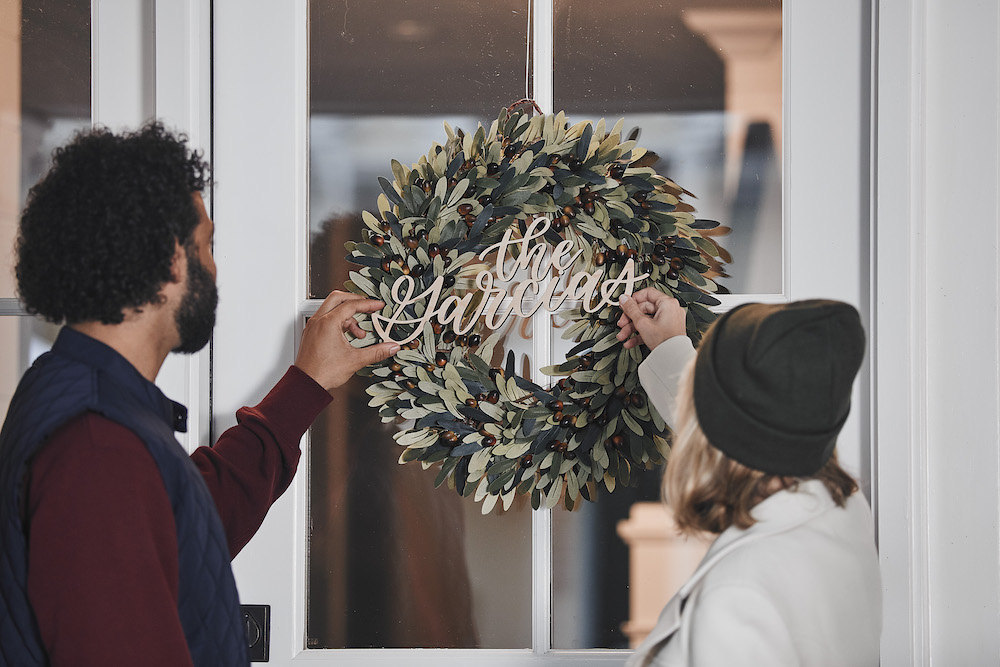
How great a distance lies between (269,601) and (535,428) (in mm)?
496

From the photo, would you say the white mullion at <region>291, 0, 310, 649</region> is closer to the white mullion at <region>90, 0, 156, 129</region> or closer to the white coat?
the white mullion at <region>90, 0, 156, 129</region>

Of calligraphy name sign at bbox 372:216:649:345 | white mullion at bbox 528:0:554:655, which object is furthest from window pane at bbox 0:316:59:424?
white mullion at bbox 528:0:554:655

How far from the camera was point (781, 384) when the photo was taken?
29.0 inches

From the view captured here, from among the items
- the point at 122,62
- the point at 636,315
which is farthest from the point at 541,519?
the point at 122,62

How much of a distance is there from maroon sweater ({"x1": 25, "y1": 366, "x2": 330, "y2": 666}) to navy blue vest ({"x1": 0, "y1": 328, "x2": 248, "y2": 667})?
0.06ft

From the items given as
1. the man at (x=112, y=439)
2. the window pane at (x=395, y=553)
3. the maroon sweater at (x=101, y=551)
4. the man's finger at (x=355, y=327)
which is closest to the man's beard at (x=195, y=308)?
the man at (x=112, y=439)

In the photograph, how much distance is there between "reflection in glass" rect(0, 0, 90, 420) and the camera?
125 centimetres

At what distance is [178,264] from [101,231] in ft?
0.28

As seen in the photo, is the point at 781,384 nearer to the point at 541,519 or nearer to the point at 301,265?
the point at 541,519

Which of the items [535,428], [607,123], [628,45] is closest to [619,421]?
[535,428]

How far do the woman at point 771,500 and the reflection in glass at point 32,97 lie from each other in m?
1.02

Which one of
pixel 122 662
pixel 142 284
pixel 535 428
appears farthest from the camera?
pixel 535 428

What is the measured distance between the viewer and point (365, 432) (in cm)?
127

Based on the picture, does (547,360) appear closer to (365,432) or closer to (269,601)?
(365,432)
